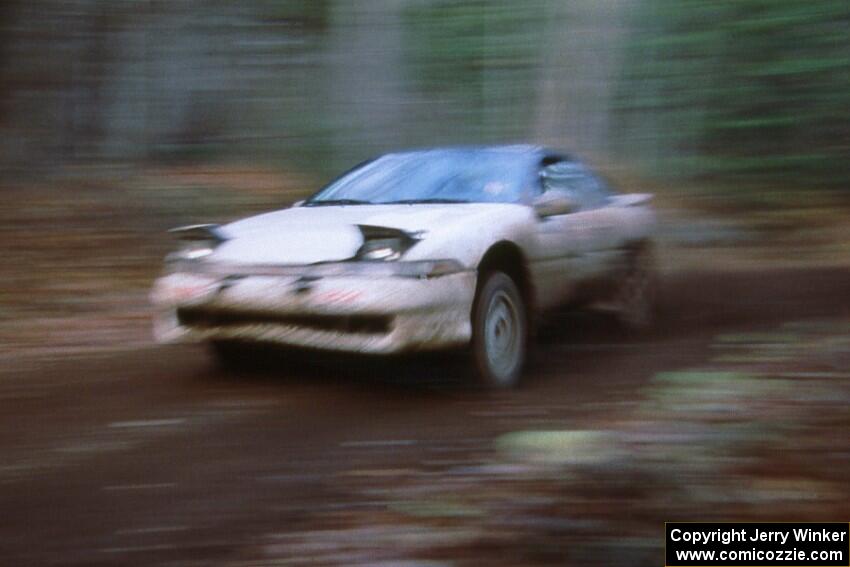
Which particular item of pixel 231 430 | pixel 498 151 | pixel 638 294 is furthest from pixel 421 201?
pixel 638 294

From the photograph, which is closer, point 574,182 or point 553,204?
point 553,204

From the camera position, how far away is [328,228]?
6.12m

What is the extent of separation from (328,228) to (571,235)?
180cm

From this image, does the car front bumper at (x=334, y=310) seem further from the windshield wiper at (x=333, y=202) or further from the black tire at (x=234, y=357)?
the windshield wiper at (x=333, y=202)

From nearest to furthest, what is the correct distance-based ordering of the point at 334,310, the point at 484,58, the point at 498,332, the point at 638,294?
the point at 334,310 → the point at 498,332 → the point at 638,294 → the point at 484,58

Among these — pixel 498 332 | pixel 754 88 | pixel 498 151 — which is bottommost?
pixel 498 332

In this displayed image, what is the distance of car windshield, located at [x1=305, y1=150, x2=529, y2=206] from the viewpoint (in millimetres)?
6840

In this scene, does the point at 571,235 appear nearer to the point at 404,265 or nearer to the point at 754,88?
the point at 404,265

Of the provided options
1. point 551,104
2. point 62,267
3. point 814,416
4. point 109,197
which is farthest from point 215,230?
point 551,104

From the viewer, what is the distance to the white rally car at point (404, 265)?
5734mm

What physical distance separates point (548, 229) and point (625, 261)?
1382 millimetres

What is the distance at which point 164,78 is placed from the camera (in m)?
13.1

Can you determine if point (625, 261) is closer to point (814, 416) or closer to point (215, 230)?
point (215, 230)

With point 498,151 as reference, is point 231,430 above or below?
below
